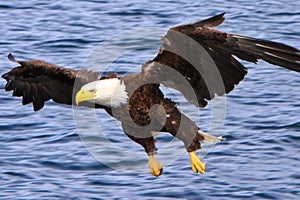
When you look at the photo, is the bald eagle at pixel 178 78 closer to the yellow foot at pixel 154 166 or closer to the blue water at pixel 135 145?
the yellow foot at pixel 154 166

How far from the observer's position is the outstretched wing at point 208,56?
8.11 metres

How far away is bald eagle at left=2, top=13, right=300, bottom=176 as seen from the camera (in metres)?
8.16

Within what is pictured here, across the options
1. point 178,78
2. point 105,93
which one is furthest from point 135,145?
point 178,78

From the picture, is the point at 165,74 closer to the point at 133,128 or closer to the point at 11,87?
the point at 133,128

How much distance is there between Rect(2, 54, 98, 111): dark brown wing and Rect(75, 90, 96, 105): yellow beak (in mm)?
387

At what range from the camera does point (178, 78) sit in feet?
28.0

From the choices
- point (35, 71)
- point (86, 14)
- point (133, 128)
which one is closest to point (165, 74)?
point (133, 128)

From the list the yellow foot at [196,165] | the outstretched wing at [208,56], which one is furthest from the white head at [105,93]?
the yellow foot at [196,165]

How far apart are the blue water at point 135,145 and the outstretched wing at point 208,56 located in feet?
7.05

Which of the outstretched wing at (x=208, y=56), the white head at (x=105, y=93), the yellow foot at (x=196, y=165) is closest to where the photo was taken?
the outstretched wing at (x=208, y=56)

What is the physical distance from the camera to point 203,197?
1030cm

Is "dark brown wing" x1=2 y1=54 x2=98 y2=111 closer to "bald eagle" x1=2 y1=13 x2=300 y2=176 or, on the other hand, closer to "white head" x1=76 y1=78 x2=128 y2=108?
"bald eagle" x1=2 y1=13 x2=300 y2=176

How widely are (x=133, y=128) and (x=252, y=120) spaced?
390cm

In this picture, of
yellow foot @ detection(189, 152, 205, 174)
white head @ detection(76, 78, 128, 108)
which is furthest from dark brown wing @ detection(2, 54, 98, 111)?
yellow foot @ detection(189, 152, 205, 174)
